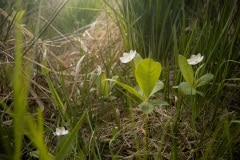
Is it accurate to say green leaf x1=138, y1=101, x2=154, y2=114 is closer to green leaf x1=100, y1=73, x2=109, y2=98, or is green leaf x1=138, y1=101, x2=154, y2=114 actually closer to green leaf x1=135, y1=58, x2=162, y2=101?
green leaf x1=135, y1=58, x2=162, y2=101

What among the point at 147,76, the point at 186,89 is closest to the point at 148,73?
the point at 147,76

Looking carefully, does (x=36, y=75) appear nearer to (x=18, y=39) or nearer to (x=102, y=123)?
(x=102, y=123)

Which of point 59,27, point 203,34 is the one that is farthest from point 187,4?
point 59,27

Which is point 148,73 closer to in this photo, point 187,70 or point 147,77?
point 147,77

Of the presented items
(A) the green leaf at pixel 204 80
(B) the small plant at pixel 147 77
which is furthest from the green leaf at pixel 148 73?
(A) the green leaf at pixel 204 80

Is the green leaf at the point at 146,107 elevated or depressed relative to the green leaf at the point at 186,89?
depressed

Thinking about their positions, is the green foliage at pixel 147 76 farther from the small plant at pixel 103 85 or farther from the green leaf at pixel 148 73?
the small plant at pixel 103 85

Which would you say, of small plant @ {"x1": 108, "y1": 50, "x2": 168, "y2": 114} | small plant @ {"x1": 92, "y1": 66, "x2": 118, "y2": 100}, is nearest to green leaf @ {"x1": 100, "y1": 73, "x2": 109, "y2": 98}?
small plant @ {"x1": 92, "y1": 66, "x2": 118, "y2": 100}

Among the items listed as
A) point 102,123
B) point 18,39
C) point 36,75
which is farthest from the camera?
point 36,75
